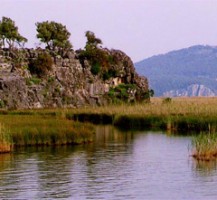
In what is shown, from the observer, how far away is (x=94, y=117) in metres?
52.0

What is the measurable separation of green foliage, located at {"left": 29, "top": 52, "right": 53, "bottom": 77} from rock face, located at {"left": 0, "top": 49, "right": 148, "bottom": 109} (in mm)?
411

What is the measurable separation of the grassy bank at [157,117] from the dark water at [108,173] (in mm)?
8596

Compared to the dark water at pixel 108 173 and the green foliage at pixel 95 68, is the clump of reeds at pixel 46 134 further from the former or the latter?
the green foliage at pixel 95 68

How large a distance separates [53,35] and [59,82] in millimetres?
5858

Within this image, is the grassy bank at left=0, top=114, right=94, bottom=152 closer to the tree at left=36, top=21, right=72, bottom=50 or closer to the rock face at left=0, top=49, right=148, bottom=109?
the rock face at left=0, top=49, right=148, bottom=109

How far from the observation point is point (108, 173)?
2475cm

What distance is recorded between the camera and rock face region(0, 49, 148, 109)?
58.4 meters

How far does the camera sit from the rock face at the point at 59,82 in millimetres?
58438

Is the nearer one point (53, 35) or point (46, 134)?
point (46, 134)

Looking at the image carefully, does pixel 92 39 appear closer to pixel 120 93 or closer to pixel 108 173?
pixel 120 93

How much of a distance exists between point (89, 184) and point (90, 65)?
153 feet

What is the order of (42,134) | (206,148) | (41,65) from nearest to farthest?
1. (206,148)
2. (42,134)
3. (41,65)

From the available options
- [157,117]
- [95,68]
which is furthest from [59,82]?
[157,117]

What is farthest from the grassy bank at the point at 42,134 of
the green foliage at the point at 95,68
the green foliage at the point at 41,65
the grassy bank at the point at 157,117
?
the green foliage at the point at 95,68
